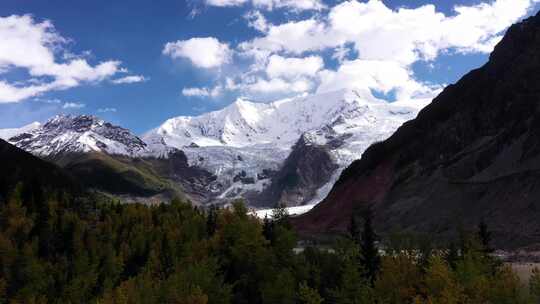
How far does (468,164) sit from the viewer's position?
122m

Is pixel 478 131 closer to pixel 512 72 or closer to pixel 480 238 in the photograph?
pixel 512 72

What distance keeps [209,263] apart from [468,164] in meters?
60.9

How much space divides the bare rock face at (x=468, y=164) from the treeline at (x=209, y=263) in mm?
11029

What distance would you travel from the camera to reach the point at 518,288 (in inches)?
2389

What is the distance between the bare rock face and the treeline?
11029 mm

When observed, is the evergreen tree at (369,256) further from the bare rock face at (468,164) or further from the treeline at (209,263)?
the bare rock face at (468,164)

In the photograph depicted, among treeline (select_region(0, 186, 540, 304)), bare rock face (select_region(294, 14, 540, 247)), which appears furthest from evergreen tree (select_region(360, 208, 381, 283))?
bare rock face (select_region(294, 14, 540, 247))

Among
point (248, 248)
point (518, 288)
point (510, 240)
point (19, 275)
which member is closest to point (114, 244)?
point (19, 275)

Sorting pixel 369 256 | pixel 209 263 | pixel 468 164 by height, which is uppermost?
pixel 468 164

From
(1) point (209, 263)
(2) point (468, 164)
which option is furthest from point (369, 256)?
(2) point (468, 164)

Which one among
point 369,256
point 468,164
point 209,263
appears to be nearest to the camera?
point 369,256

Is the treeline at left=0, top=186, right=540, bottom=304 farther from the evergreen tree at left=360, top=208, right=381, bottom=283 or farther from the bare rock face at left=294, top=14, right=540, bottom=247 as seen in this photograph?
the bare rock face at left=294, top=14, right=540, bottom=247

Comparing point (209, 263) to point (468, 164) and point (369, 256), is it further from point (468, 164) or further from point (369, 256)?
point (468, 164)

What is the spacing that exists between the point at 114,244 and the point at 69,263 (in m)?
20.8
